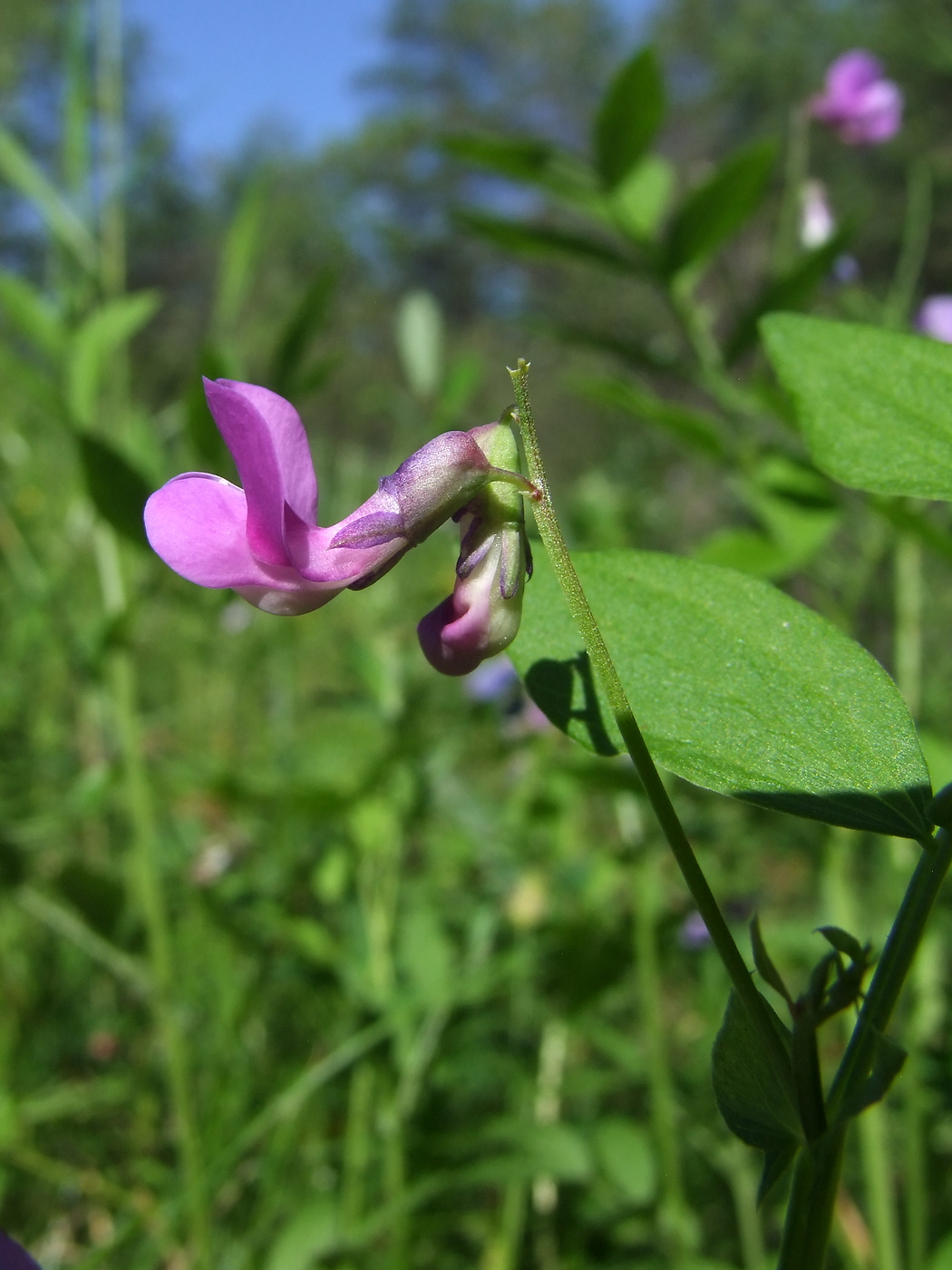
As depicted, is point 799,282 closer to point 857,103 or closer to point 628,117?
point 628,117

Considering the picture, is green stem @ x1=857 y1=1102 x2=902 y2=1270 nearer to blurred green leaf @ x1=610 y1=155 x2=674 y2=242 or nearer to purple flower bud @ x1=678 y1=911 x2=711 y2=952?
purple flower bud @ x1=678 y1=911 x2=711 y2=952

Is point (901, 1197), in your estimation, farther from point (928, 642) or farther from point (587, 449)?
point (587, 449)

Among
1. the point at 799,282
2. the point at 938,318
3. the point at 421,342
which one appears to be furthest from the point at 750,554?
the point at 421,342

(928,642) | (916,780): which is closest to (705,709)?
(916,780)

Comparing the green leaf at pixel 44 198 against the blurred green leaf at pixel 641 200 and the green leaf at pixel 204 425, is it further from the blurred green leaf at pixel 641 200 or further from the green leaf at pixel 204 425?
the blurred green leaf at pixel 641 200

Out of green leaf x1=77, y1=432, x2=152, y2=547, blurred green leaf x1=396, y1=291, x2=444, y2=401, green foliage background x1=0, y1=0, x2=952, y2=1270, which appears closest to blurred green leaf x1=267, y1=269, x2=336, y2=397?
green foliage background x1=0, y1=0, x2=952, y2=1270

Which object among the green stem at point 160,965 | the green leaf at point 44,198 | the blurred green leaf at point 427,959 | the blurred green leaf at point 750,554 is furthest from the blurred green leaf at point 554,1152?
the green leaf at point 44,198
